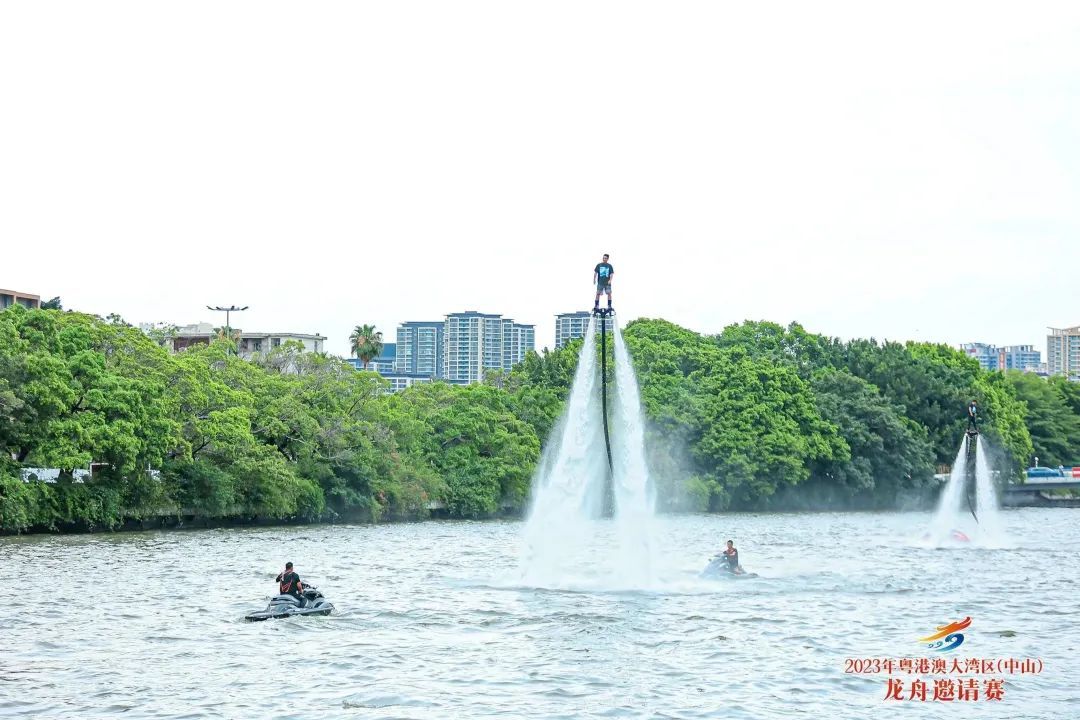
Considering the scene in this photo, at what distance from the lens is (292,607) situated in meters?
44.9

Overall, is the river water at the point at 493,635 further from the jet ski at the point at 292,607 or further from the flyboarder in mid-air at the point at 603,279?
the flyboarder in mid-air at the point at 603,279

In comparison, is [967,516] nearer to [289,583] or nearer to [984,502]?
[984,502]

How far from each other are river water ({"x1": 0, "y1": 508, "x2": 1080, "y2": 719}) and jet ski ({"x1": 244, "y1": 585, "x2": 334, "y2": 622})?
2.19 feet

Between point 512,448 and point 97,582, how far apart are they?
58.9 m

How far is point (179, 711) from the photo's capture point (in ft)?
103

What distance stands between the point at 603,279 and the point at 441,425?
225ft

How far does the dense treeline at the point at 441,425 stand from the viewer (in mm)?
→ 74938

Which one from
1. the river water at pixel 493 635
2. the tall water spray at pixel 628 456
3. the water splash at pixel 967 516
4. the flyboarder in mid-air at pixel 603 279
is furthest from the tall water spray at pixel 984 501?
the flyboarder in mid-air at pixel 603 279

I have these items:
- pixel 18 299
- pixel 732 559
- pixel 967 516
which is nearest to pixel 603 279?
pixel 732 559

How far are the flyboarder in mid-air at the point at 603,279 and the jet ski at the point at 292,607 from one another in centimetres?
1292

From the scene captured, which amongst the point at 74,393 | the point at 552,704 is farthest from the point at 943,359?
the point at 552,704

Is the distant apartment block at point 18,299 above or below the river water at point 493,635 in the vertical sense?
above

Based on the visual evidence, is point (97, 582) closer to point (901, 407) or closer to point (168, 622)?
point (168, 622)

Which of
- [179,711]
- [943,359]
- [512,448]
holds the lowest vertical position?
[179,711]
